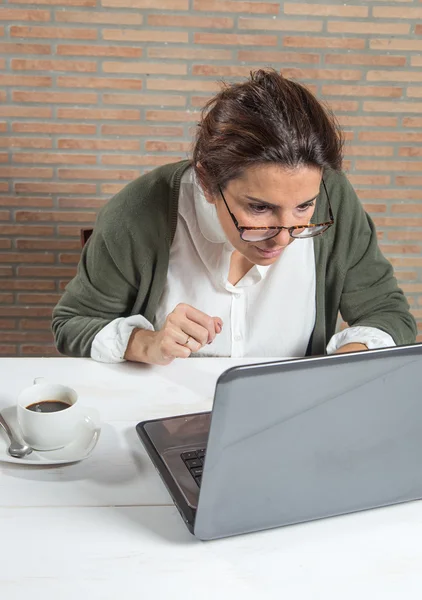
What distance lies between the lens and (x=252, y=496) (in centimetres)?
78

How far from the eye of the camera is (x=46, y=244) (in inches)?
109

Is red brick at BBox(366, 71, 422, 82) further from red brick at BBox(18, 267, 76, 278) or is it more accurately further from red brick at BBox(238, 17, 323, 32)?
red brick at BBox(18, 267, 76, 278)

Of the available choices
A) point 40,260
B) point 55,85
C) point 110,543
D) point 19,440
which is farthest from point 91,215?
point 110,543

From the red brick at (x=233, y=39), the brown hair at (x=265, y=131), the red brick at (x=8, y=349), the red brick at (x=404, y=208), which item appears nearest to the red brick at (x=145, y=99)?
the red brick at (x=233, y=39)

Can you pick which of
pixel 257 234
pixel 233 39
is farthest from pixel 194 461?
pixel 233 39

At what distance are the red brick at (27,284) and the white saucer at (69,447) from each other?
70.8 inches

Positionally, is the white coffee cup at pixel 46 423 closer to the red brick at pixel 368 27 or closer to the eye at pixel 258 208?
the eye at pixel 258 208

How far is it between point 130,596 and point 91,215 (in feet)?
7.18

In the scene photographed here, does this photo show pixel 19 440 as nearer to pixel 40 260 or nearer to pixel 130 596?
pixel 130 596

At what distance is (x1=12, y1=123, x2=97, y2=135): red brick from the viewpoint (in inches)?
104

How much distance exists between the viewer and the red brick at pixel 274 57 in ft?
8.59

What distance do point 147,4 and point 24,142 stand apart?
71cm

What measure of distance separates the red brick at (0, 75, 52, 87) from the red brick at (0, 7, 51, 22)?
0.21 meters

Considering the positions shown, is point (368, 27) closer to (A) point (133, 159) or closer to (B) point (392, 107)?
(B) point (392, 107)
